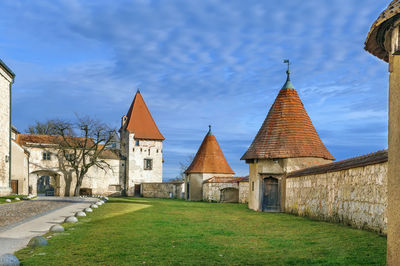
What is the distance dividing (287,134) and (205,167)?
16.7 metres

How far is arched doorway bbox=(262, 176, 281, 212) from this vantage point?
20.4m

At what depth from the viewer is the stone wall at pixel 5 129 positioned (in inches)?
945

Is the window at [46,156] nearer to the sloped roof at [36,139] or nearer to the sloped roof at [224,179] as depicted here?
the sloped roof at [36,139]

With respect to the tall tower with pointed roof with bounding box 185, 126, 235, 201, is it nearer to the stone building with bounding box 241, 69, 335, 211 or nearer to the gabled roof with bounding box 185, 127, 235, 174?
the gabled roof with bounding box 185, 127, 235, 174

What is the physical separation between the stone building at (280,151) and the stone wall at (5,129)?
14625mm

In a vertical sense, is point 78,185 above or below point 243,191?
below

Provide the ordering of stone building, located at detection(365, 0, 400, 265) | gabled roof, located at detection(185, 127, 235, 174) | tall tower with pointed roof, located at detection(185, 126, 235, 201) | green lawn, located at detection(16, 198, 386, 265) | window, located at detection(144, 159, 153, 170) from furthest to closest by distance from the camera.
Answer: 1. window, located at detection(144, 159, 153, 170)
2. gabled roof, located at detection(185, 127, 235, 174)
3. tall tower with pointed roof, located at detection(185, 126, 235, 201)
4. green lawn, located at detection(16, 198, 386, 265)
5. stone building, located at detection(365, 0, 400, 265)

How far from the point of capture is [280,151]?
20031 mm

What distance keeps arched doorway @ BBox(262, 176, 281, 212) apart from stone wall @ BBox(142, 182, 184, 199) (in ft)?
71.4

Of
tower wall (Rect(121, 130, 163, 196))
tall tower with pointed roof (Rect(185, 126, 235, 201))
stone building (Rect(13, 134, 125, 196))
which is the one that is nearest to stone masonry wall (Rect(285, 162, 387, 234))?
tall tower with pointed roof (Rect(185, 126, 235, 201))

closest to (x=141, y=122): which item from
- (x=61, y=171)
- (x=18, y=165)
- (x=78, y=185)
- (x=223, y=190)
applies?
(x=61, y=171)

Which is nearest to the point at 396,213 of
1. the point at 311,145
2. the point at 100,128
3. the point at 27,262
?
the point at 27,262

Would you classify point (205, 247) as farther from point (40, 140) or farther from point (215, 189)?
point (40, 140)

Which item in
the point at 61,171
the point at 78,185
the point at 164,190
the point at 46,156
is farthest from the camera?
the point at 164,190
